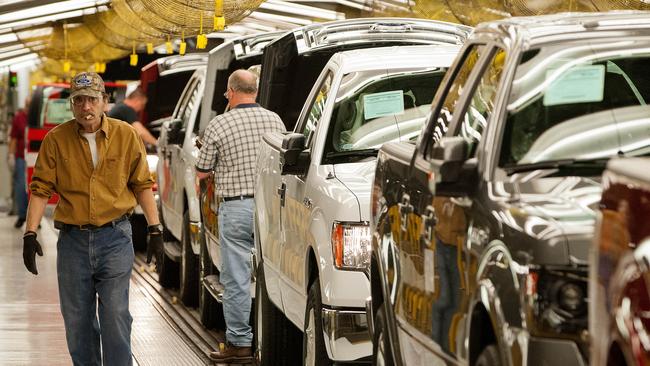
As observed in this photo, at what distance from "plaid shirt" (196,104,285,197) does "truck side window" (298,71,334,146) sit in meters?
1.38

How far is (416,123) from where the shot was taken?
29.9 feet

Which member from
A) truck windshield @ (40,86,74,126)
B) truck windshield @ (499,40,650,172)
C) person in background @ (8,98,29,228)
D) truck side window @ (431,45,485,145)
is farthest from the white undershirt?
truck windshield @ (40,86,74,126)

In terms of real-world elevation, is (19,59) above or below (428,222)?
below

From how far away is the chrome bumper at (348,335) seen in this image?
26.0ft

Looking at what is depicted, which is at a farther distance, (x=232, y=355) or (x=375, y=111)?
(x=232, y=355)

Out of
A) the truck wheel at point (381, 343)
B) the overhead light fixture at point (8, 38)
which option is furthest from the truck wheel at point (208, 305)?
the overhead light fixture at point (8, 38)

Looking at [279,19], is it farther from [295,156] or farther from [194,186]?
[295,156]

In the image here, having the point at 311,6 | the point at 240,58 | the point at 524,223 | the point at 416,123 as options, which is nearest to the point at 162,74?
the point at 240,58

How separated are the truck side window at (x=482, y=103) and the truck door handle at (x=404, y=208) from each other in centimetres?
42

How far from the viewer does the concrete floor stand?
11.6m

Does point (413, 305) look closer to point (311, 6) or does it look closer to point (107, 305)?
point (107, 305)

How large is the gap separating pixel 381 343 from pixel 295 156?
208cm

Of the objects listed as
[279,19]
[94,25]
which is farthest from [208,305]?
[279,19]

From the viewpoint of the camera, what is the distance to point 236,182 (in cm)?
1112
